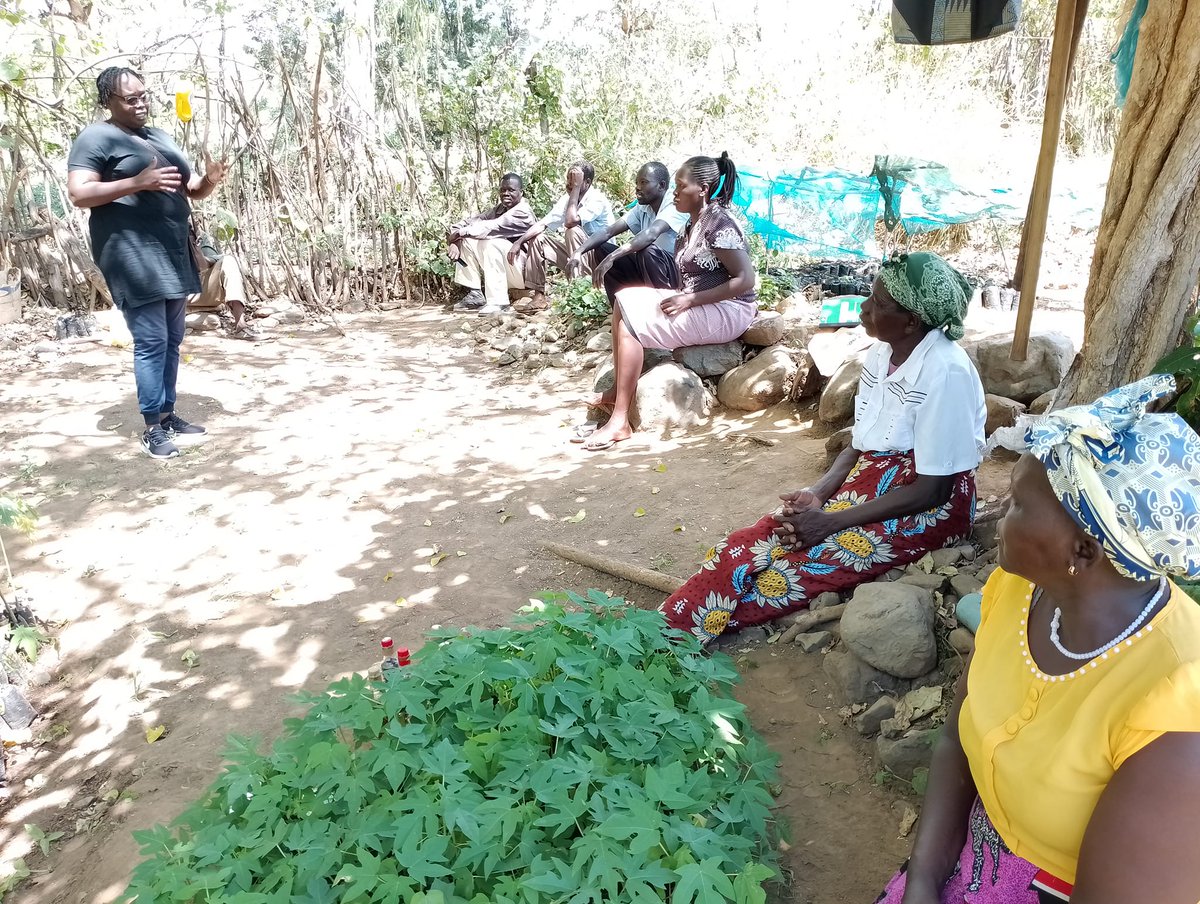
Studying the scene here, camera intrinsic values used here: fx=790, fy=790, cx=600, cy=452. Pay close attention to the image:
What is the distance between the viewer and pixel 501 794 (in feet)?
5.17

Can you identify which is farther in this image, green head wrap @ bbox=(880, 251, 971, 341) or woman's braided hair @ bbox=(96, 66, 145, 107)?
woman's braided hair @ bbox=(96, 66, 145, 107)

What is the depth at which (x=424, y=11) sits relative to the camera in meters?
13.8

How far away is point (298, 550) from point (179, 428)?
190 centimetres

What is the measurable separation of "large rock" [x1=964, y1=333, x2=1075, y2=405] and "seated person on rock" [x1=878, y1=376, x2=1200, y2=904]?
3153 mm

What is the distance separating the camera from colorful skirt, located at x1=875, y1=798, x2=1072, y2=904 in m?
1.22

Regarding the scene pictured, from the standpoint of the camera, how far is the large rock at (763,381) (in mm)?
5133

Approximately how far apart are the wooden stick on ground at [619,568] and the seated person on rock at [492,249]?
5316 mm

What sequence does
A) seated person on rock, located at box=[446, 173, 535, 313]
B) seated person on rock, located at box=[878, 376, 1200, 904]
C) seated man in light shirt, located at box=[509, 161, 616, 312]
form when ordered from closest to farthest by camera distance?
seated person on rock, located at box=[878, 376, 1200, 904], seated man in light shirt, located at box=[509, 161, 616, 312], seated person on rock, located at box=[446, 173, 535, 313]

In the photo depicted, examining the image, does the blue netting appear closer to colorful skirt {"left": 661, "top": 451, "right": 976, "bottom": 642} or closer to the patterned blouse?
the patterned blouse

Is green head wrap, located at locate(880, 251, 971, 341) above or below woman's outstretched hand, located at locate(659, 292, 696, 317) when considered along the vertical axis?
above

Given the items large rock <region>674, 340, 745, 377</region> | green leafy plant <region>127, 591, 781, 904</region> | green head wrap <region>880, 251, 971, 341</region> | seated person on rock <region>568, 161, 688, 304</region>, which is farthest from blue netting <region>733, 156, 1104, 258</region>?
green leafy plant <region>127, 591, 781, 904</region>

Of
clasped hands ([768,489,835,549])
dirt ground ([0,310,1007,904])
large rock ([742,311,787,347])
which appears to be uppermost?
large rock ([742,311,787,347])

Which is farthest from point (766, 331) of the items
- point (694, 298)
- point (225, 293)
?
point (225, 293)

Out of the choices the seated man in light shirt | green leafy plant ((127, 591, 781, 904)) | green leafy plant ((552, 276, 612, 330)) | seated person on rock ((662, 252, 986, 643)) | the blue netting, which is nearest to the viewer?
green leafy plant ((127, 591, 781, 904))
